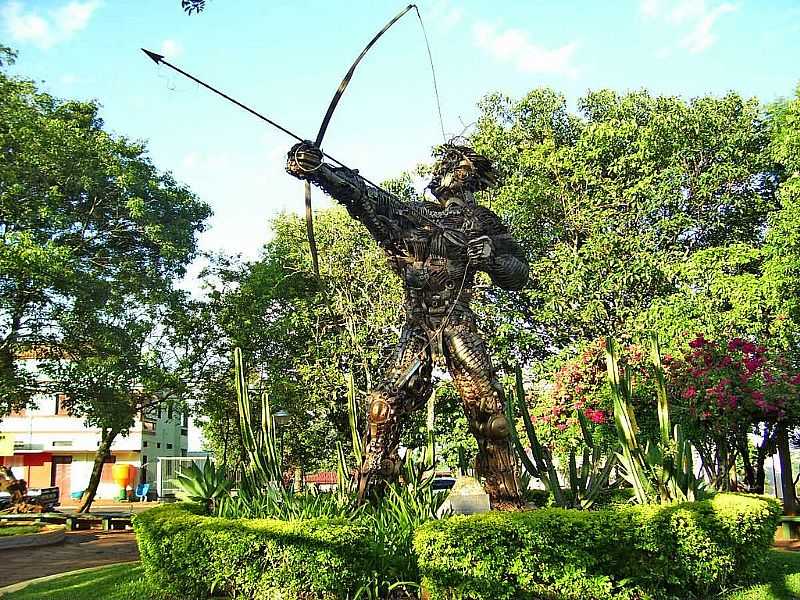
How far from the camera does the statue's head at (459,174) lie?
7.78m

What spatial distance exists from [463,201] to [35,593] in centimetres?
607

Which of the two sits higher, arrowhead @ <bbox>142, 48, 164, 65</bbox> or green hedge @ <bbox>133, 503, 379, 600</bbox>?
arrowhead @ <bbox>142, 48, 164, 65</bbox>

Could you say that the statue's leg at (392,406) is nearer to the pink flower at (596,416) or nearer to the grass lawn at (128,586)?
the grass lawn at (128,586)

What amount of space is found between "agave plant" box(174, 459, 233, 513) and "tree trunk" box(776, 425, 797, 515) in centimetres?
1252

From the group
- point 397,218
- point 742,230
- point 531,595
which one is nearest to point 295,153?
point 397,218

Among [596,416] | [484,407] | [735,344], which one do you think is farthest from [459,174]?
[735,344]

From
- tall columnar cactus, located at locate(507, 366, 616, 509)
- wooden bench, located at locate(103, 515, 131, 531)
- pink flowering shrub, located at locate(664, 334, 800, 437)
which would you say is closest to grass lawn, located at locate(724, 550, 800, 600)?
tall columnar cactus, located at locate(507, 366, 616, 509)

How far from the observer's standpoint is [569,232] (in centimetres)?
1728

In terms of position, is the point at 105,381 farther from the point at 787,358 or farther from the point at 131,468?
the point at 131,468

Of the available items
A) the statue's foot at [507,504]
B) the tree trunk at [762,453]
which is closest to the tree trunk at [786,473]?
the tree trunk at [762,453]

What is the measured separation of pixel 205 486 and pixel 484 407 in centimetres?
332

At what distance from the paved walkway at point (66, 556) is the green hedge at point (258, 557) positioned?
393 centimetres

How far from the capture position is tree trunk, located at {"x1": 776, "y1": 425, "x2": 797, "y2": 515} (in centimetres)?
1514

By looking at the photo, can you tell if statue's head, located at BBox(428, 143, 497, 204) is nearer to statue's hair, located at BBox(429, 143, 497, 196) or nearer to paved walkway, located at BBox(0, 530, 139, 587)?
statue's hair, located at BBox(429, 143, 497, 196)
